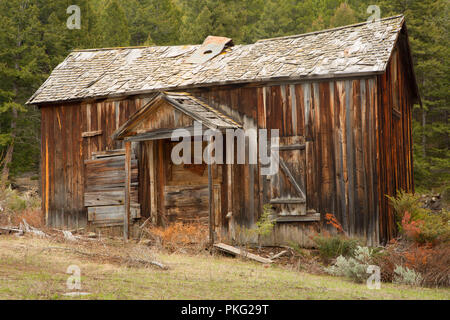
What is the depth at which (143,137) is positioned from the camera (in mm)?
13078

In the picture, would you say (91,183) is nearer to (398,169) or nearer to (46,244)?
(46,244)

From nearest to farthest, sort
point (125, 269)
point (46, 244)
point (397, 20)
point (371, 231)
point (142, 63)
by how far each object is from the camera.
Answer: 1. point (125, 269)
2. point (371, 231)
3. point (46, 244)
4. point (397, 20)
5. point (142, 63)

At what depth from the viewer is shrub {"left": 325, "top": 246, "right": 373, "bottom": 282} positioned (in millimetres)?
9234

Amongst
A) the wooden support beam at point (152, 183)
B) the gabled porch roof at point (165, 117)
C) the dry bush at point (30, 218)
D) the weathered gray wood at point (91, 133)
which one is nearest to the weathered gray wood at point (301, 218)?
the gabled porch roof at point (165, 117)

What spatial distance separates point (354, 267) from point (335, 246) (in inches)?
65.6

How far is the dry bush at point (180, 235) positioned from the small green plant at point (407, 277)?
4.43 m

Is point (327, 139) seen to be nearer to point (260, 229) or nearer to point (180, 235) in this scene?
point (260, 229)

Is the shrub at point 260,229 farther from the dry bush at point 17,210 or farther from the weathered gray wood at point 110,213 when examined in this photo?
the dry bush at point 17,210

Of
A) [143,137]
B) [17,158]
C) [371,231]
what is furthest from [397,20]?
[17,158]

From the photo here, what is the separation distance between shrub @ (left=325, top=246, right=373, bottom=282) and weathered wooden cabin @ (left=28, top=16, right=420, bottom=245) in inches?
67.7

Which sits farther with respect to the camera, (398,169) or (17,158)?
(17,158)

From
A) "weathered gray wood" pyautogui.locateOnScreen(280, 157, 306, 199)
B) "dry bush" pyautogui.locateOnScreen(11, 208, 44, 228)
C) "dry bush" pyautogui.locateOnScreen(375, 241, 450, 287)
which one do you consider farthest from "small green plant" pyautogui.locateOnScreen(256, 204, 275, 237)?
"dry bush" pyautogui.locateOnScreen(11, 208, 44, 228)

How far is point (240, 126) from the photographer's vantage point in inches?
508
